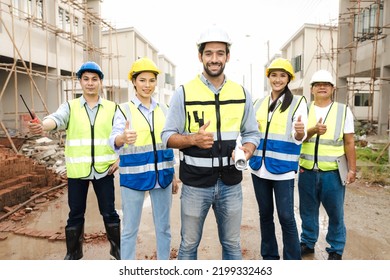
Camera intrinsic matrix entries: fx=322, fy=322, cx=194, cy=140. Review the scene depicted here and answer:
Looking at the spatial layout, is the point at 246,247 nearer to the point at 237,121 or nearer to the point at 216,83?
the point at 237,121

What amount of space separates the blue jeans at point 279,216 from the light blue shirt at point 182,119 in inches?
25.3

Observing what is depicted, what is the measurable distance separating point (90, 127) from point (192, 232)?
4.70 feet

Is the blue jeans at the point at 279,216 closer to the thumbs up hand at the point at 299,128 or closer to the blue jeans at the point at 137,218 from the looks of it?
the thumbs up hand at the point at 299,128

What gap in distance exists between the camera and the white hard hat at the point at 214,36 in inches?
86.3

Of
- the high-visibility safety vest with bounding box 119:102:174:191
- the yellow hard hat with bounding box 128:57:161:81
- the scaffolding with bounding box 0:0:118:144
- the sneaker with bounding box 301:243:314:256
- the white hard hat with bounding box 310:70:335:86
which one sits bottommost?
the sneaker with bounding box 301:243:314:256

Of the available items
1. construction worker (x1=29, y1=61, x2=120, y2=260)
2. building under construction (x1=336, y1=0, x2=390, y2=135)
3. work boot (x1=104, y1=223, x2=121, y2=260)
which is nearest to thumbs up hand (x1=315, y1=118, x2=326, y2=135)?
construction worker (x1=29, y1=61, x2=120, y2=260)

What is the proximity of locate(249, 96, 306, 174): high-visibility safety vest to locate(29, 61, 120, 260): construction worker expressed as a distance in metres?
1.39

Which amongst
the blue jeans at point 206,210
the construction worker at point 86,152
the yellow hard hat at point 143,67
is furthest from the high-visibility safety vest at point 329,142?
the construction worker at point 86,152

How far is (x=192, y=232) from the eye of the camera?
2.32 metres

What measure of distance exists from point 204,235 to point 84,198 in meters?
1.57

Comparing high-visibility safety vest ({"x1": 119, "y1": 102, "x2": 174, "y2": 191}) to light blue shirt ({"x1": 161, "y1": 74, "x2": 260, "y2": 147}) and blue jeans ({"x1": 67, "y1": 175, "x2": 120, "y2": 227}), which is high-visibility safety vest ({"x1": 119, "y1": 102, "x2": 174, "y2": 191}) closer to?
blue jeans ({"x1": 67, "y1": 175, "x2": 120, "y2": 227})

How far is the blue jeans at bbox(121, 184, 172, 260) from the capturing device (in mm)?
2750
